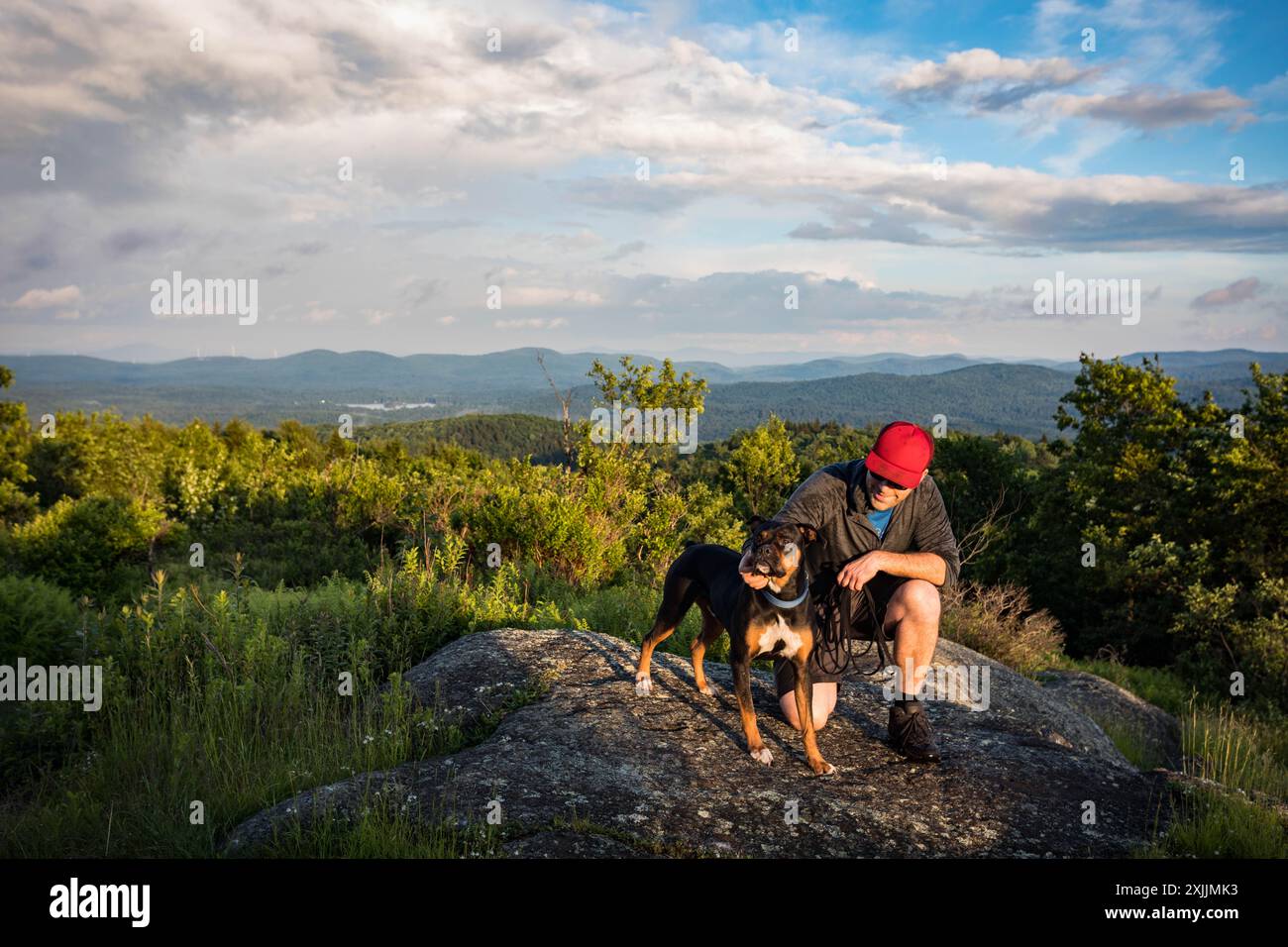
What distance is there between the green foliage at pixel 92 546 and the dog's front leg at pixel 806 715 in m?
12.3

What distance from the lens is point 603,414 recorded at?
14.0 metres

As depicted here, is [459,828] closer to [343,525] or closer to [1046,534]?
[343,525]

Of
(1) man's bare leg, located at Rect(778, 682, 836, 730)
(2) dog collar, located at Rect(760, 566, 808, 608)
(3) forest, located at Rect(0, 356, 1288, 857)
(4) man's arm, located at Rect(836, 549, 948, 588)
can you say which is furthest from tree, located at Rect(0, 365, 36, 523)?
(4) man's arm, located at Rect(836, 549, 948, 588)

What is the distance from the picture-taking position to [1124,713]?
8.84 metres

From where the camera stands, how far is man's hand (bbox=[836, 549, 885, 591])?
14.6 ft

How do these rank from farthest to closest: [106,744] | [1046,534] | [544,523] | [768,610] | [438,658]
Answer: [1046,534]
[544,523]
[438,658]
[106,744]
[768,610]

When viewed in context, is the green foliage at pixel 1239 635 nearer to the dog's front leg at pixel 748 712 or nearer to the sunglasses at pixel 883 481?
the sunglasses at pixel 883 481

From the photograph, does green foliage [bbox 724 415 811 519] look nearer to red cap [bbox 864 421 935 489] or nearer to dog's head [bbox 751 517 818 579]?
red cap [bbox 864 421 935 489]

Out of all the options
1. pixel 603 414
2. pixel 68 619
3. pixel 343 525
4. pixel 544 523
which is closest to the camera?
pixel 68 619

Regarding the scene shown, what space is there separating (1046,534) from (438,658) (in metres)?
26.9

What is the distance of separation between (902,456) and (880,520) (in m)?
0.59

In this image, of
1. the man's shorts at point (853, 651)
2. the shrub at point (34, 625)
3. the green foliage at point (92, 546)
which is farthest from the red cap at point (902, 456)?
the green foliage at point (92, 546)

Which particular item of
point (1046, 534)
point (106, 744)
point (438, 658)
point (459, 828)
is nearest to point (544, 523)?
point (438, 658)

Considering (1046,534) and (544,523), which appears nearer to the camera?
(544,523)
